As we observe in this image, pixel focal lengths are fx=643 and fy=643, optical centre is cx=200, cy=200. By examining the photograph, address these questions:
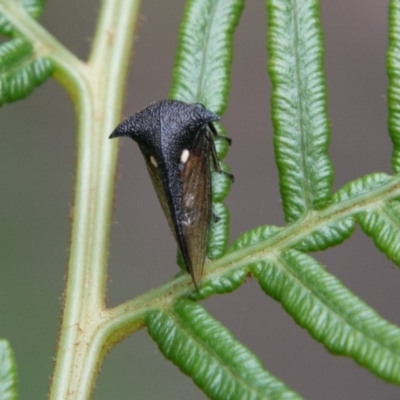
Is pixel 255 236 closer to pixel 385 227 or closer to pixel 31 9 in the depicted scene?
pixel 385 227

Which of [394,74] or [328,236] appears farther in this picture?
[394,74]

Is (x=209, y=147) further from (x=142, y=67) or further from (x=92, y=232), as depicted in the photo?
(x=142, y=67)

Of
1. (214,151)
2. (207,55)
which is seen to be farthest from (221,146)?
(207,55)

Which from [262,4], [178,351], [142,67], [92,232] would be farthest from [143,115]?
[262,4]

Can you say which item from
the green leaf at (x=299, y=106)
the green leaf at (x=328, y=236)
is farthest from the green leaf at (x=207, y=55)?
the green leaf at (x=328, y=236)

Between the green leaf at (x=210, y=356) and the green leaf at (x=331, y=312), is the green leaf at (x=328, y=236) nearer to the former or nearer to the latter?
the green leaf at (x=331, y=312)

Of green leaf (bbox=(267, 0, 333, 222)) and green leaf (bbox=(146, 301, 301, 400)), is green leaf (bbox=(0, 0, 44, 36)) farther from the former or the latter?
green leaf (bbox=(146, 301, 301, 400))

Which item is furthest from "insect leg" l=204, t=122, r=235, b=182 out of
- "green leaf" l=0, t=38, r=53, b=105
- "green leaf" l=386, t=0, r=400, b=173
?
"green leaf" l=0, t=38, r=53, b=105
